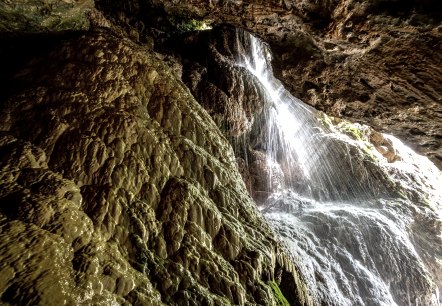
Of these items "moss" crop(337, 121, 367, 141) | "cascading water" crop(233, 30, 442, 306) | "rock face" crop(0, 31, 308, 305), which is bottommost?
"cascading water" crop(233, 30, 442, 306)

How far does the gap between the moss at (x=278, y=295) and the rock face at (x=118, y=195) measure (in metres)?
0.21

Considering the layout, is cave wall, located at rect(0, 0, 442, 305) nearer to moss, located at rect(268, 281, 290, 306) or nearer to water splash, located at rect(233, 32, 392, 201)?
moss, located at rect(268, 281, 290, 306)

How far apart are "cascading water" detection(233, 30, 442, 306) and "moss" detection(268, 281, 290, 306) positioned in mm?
3849

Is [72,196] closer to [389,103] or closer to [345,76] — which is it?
[345,76]

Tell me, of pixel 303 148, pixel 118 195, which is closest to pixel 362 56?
pixel 118 195

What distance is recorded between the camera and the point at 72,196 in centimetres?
405

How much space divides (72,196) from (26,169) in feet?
2.45

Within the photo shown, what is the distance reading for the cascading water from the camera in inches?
444

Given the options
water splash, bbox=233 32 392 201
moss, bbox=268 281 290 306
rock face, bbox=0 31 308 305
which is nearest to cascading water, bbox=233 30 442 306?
water splash, bbox=233 32 392 201

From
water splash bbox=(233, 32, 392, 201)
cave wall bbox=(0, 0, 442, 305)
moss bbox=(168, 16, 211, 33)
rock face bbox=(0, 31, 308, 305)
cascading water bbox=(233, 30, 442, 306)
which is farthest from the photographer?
water splash bbox=(233, 32, 392, 201)

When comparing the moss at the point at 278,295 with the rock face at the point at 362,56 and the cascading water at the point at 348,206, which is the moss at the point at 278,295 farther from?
the rock face at the point at 362,56

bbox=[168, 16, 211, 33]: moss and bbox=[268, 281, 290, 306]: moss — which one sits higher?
bbox=[168, 16, 211, 33]: moss

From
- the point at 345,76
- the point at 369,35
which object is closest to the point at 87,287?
the point at 369,35

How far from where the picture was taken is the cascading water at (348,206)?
11.3m
